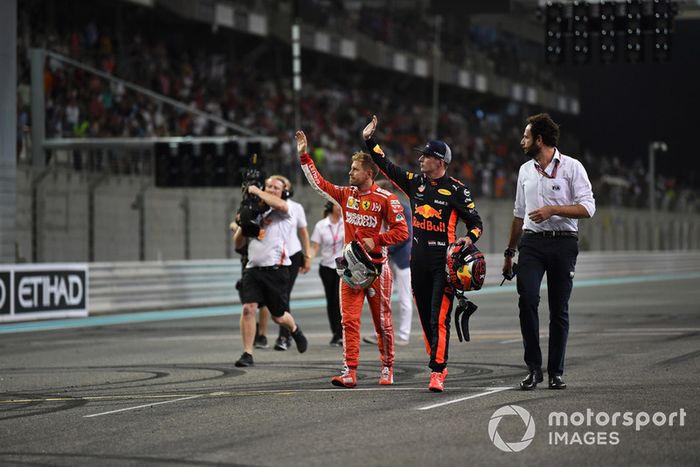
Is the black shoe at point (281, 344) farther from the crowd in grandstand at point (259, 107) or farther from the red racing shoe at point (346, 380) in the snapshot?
the crowd in grandstand at point (259, 107)

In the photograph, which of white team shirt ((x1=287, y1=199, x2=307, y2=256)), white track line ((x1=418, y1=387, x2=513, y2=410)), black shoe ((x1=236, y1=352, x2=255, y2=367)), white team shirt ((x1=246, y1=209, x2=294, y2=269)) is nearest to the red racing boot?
white track line ((x1=418, y1=387, x2=513, y2=410))

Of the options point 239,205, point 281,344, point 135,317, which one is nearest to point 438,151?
point 281,344

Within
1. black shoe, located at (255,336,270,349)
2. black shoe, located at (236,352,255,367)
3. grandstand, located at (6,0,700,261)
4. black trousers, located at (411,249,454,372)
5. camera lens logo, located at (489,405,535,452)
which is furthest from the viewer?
grandstand, located at (6,0,700,261)

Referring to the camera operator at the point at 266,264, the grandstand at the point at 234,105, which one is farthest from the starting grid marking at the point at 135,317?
the camera operator at the point at 266,264

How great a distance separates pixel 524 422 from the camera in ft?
25.9

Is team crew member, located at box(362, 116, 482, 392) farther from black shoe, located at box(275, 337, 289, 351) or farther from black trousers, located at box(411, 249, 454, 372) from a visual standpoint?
black shoe, located at box(275, 337, 289, 351)

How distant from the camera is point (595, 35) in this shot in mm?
26016

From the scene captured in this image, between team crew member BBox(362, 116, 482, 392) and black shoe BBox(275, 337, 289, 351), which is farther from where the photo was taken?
black shoe BBox(275, 337, 289, 351)

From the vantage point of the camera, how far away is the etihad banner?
66.7 feet

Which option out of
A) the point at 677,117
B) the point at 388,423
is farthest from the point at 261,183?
the point at 677,117

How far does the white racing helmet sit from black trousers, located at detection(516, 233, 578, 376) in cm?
130

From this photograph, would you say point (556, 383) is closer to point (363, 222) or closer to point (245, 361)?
point (363, 222)

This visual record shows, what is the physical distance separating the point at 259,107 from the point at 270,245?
2546 cm

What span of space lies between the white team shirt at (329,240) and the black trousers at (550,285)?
6.20 m
